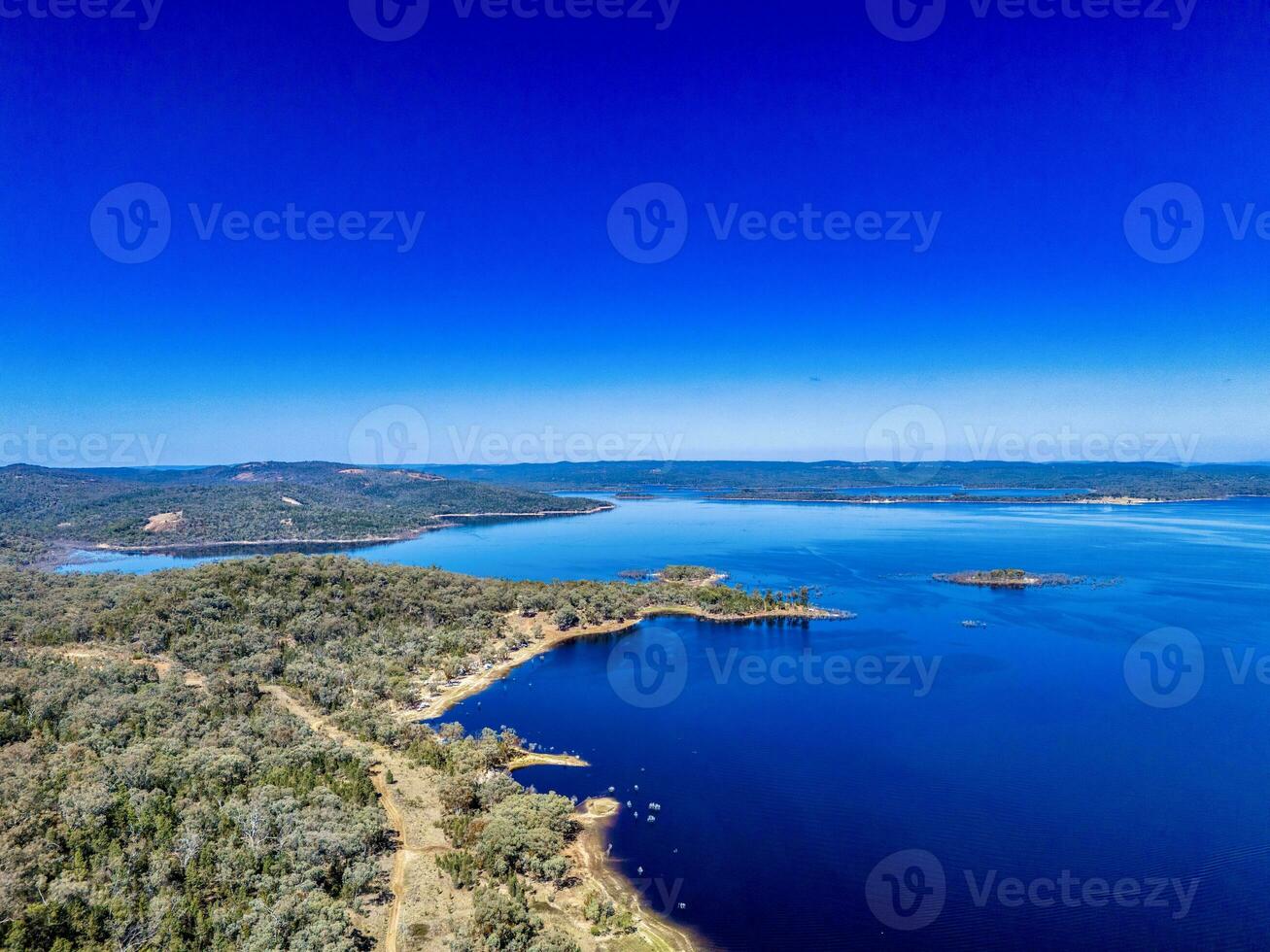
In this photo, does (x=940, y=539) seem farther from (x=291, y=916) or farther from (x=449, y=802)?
(x=291, y=916)

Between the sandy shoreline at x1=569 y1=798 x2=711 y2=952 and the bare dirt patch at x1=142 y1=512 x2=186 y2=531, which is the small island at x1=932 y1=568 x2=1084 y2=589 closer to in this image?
the sandy shoreline at x1=569 y1=798 x2=711 y2=952

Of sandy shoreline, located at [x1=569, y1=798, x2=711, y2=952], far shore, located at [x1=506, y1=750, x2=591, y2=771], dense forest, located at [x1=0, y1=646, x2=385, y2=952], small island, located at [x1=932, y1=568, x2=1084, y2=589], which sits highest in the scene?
dense forest, located at [x1=0, y1=646, x2=385, y2=952]

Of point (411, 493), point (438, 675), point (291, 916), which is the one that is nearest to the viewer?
point (291, 916)

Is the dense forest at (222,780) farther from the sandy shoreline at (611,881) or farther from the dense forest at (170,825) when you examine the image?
the sandy shoreline at (611,881)

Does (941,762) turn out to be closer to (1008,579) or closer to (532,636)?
(532,636)

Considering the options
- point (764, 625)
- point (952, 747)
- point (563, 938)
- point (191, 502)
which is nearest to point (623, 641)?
point (764, 625)

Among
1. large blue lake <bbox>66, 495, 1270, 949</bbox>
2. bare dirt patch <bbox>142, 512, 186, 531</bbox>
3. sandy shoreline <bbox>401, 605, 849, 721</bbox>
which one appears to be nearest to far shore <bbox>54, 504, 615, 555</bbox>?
bare dirt patch <bbox>142, 512, 186, 531</bbox>

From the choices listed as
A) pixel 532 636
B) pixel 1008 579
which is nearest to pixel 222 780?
pixel 532 636
